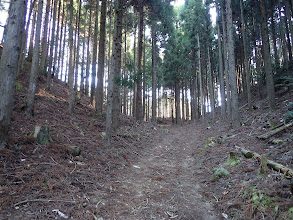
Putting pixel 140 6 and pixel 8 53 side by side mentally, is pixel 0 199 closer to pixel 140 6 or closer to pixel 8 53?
pixel 8 53

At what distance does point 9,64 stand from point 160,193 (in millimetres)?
4442

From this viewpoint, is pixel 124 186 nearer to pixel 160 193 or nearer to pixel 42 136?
pixel 160 193

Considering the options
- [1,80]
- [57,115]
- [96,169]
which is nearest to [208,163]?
[96,169]

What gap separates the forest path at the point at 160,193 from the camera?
330 cm

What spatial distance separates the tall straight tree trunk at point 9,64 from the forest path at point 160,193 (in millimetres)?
2850

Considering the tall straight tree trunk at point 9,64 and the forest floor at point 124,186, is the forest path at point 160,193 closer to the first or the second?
the forest floor at point 124,186

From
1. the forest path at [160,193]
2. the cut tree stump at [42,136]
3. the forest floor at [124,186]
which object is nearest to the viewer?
the forest floor at [124,186]

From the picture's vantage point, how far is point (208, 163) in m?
6.14

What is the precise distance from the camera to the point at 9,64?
405cm

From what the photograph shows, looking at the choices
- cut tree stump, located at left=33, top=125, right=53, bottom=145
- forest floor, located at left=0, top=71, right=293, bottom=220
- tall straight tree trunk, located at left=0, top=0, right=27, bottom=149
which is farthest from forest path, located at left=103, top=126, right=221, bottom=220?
tall straight tree trunk, located at left=0, top=0, right=27, bottom=149

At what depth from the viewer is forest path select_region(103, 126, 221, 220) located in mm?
3301

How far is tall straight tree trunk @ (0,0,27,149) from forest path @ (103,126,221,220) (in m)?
2.85

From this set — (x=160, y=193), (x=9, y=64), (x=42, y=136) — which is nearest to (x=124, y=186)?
(x=160, y=193)

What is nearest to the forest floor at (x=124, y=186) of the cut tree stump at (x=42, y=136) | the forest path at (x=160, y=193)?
the forest path at (x=160, y=193)
